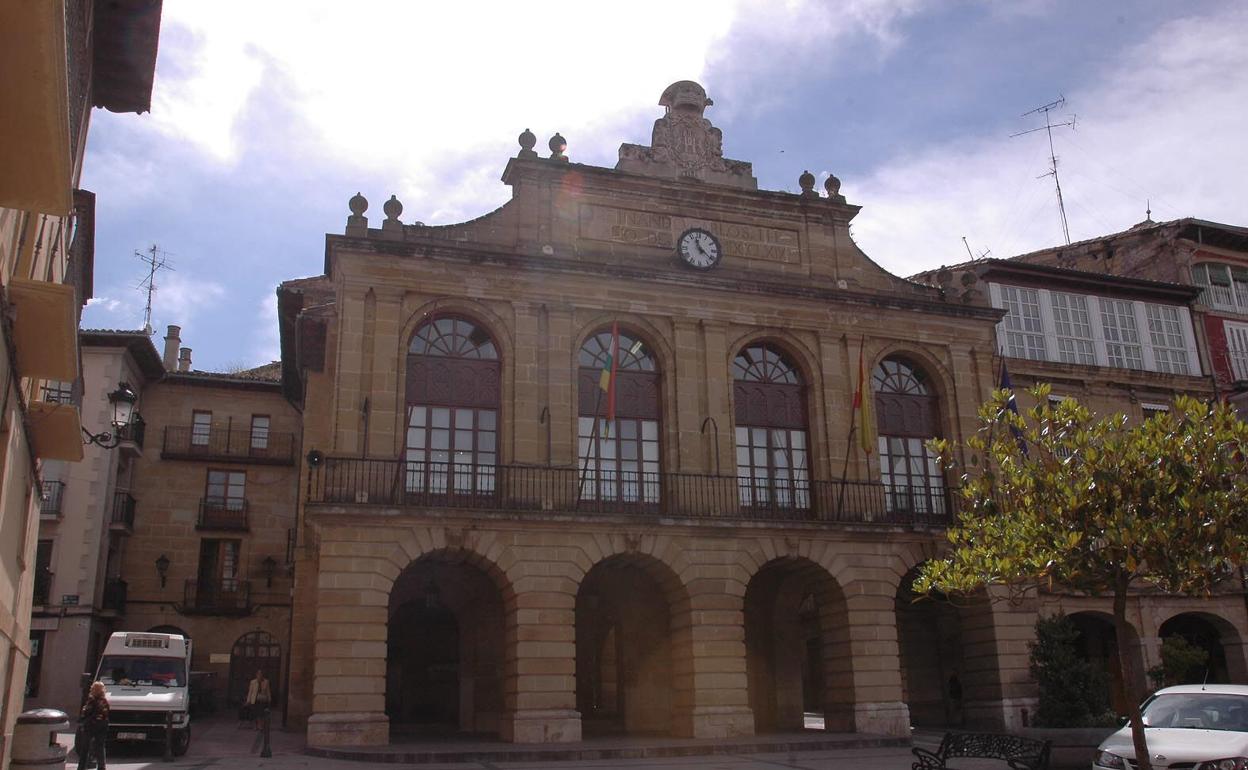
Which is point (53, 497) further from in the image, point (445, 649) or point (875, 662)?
point (875, 662)

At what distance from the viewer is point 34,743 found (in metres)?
9.46

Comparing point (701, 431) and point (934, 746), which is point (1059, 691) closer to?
point (934, 746)

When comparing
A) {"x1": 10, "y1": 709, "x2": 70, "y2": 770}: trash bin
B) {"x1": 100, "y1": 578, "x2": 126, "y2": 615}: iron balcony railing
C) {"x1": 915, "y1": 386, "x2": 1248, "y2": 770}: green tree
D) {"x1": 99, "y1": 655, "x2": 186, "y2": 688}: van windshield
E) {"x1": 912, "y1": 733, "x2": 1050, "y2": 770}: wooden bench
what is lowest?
{"x1": 912, "y1": 733, "x2": 1050, "y2": 770}: wooden bench

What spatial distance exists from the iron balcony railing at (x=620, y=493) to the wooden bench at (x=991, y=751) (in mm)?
7887

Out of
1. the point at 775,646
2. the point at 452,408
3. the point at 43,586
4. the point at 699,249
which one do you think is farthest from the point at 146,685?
the point at 699,249

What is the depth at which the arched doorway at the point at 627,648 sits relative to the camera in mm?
19656

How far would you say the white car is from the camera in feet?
30.4

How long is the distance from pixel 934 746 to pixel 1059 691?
2.94 metres

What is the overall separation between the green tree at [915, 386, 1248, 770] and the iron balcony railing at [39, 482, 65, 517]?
23977 millimetres

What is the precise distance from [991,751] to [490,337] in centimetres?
1161

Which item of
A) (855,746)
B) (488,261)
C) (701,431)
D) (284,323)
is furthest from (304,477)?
(855,746)

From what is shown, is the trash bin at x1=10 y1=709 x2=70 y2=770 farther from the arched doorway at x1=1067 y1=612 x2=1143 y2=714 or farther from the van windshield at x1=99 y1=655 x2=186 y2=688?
the arched doorway at x1=1067 y1=612 x2=1143 y2=714

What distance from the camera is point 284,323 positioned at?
23734 mm

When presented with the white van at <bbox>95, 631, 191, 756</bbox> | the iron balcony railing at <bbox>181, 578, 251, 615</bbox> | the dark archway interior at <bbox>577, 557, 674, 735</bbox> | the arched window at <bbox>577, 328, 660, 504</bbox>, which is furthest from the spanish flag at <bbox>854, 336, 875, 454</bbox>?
the iron balcony railing at <bbox>181, 578, 251, 615</bbox>
